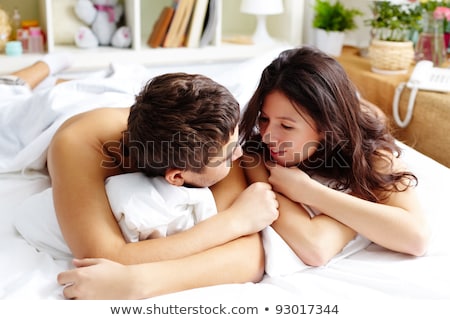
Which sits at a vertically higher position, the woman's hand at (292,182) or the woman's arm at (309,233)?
the woman's hand at (292,182)

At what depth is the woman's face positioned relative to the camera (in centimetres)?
113

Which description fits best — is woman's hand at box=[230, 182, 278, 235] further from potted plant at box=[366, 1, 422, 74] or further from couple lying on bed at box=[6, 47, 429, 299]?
potted plant at box=[366, 1, 422, 74]

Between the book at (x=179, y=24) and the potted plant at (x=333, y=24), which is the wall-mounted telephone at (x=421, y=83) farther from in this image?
the book at (x=179, y=24)

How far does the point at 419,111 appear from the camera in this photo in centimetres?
190

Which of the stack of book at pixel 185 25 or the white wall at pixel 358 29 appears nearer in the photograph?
the stack of book at pixel 185 25

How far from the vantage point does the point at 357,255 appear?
113cm

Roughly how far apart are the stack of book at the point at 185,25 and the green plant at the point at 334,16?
0.46 meters

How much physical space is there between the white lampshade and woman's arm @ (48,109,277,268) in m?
1.39

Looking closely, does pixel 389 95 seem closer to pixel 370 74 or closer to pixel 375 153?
pixel 370 74

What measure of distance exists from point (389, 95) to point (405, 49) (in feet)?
0.69

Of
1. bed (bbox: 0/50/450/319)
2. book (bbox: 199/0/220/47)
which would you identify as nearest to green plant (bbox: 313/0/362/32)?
book (bbox: 199/0/220/47)

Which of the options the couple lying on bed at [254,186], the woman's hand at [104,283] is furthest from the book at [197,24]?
the woman's hand at [104,283]

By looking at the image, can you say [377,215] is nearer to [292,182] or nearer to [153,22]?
[292,182]

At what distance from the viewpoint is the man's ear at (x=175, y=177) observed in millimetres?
1063
